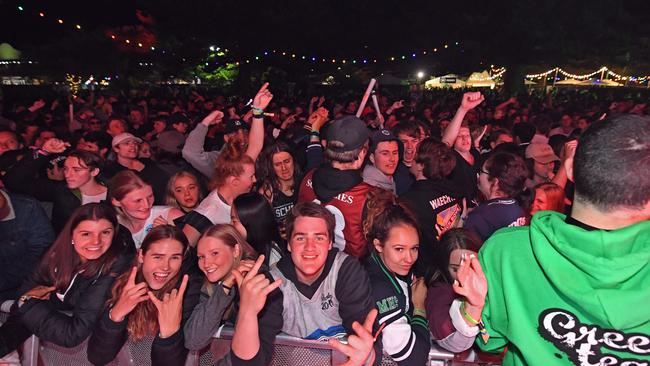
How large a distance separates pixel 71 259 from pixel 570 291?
317 centimetres

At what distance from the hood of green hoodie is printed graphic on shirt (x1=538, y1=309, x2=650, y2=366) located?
56 mm

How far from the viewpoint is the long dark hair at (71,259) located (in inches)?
130

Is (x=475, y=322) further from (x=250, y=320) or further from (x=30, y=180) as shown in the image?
(x=30, y=180)

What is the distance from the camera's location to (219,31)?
88.1 feet

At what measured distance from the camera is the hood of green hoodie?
157 cm

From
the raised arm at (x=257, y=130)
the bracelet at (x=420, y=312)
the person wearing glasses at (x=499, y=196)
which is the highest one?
the raised arm at (x=257, y=130)

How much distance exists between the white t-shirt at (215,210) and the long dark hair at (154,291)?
3.38ft

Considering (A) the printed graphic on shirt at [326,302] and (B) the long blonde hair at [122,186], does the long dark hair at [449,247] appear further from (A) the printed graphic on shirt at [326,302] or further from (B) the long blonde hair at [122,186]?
(B) the long blonde hair at [122,186]

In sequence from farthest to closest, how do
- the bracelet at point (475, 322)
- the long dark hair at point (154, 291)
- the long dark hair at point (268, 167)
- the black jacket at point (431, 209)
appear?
the long dark hair at point (268, 167) → the black jacket at point (431, 209) → the long dark hair at point (154, 291) → the bracelet at point (475, 322)

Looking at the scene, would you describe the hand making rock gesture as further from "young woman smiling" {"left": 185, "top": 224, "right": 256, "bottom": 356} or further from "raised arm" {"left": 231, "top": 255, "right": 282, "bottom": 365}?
"raised arm" {"left": 231, "top": 255, "right": 282, "bottom": 365}

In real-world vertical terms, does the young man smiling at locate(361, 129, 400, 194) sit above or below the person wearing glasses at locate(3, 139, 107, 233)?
above

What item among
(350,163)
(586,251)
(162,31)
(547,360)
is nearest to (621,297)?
(586,251)

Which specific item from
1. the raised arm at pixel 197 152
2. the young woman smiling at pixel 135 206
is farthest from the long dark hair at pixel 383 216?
the raised arm at pixel 197 152

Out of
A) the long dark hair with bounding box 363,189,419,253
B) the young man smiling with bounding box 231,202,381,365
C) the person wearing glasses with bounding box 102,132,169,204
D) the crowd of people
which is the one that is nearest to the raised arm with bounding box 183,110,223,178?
the crowd of people
